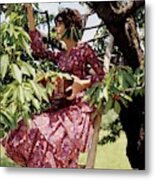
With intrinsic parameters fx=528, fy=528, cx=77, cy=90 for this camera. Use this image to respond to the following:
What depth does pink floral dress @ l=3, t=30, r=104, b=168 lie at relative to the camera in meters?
1.87

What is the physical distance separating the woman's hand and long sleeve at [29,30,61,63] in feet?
0.35

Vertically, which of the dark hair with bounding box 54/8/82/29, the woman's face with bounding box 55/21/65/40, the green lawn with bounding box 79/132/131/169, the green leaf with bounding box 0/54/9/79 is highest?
the dark hair with bounding box 54/8/82/29

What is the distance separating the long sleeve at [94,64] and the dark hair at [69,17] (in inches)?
3.8

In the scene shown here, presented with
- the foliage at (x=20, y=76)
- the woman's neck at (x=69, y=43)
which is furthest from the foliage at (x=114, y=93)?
the woman's neck at (x=69, y=43)

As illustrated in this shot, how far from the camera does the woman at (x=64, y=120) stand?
187 cm

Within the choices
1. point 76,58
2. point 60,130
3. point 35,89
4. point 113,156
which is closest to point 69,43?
point 76,58

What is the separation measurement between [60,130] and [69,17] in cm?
40

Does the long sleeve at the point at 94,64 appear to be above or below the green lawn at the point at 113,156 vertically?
above

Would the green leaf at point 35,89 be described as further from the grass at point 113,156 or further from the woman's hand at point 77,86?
the grass at point 113,156

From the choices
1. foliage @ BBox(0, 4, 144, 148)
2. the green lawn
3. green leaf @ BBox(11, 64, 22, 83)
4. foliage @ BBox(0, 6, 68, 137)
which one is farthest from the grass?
green leaf @ BBox(11, 64, 22, 83)

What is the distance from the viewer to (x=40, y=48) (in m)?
1.90

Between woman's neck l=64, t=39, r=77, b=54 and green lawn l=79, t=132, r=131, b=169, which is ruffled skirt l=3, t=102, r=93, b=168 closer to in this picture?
green lawn l=79, t=132, r=131, b=169

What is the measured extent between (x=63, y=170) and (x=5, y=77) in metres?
0.40

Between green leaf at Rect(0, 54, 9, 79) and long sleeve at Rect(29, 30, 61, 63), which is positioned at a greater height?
long sleeve at Rect(29, 30, 61, 63)
